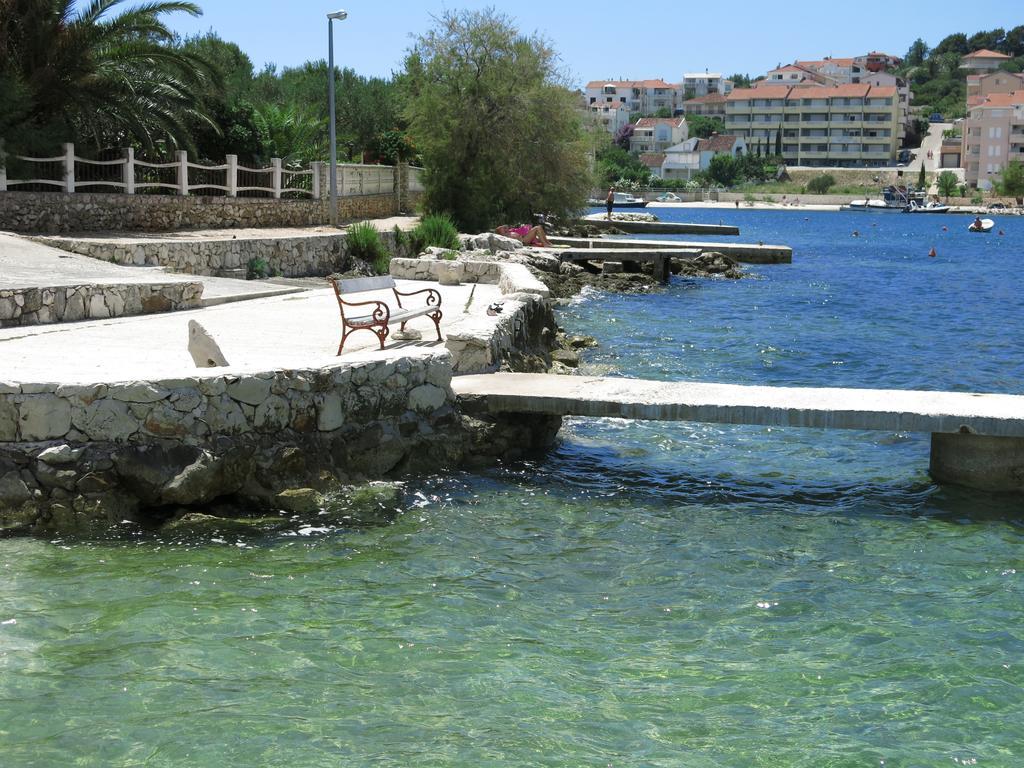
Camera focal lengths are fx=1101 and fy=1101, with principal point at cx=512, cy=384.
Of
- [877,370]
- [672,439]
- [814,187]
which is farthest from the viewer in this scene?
[814,187]

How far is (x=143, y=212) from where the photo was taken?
85.4ft

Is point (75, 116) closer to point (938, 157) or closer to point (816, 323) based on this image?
point (816, 323)

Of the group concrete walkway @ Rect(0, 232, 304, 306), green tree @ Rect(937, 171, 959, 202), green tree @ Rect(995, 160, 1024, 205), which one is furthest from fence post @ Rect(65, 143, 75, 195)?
green tree @ Rect(937, 171, 959, 202)

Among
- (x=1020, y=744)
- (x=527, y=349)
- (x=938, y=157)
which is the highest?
(x=938, y=157)

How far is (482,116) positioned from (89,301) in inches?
1054

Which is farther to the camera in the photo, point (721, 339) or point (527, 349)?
point (721, 339)

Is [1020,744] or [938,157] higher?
[938,157]

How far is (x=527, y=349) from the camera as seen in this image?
50.5 feet

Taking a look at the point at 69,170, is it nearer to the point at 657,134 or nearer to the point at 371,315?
the point at 371,315

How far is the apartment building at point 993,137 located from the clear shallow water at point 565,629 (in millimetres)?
154562

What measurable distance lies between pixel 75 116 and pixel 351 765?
924 inches

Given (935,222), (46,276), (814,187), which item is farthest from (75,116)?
(814,187)

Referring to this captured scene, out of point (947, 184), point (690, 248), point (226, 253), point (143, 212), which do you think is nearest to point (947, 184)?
point (947, 184)

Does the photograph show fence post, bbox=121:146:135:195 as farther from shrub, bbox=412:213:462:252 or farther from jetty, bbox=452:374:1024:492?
jetty, bbox=452:374:1024:492
